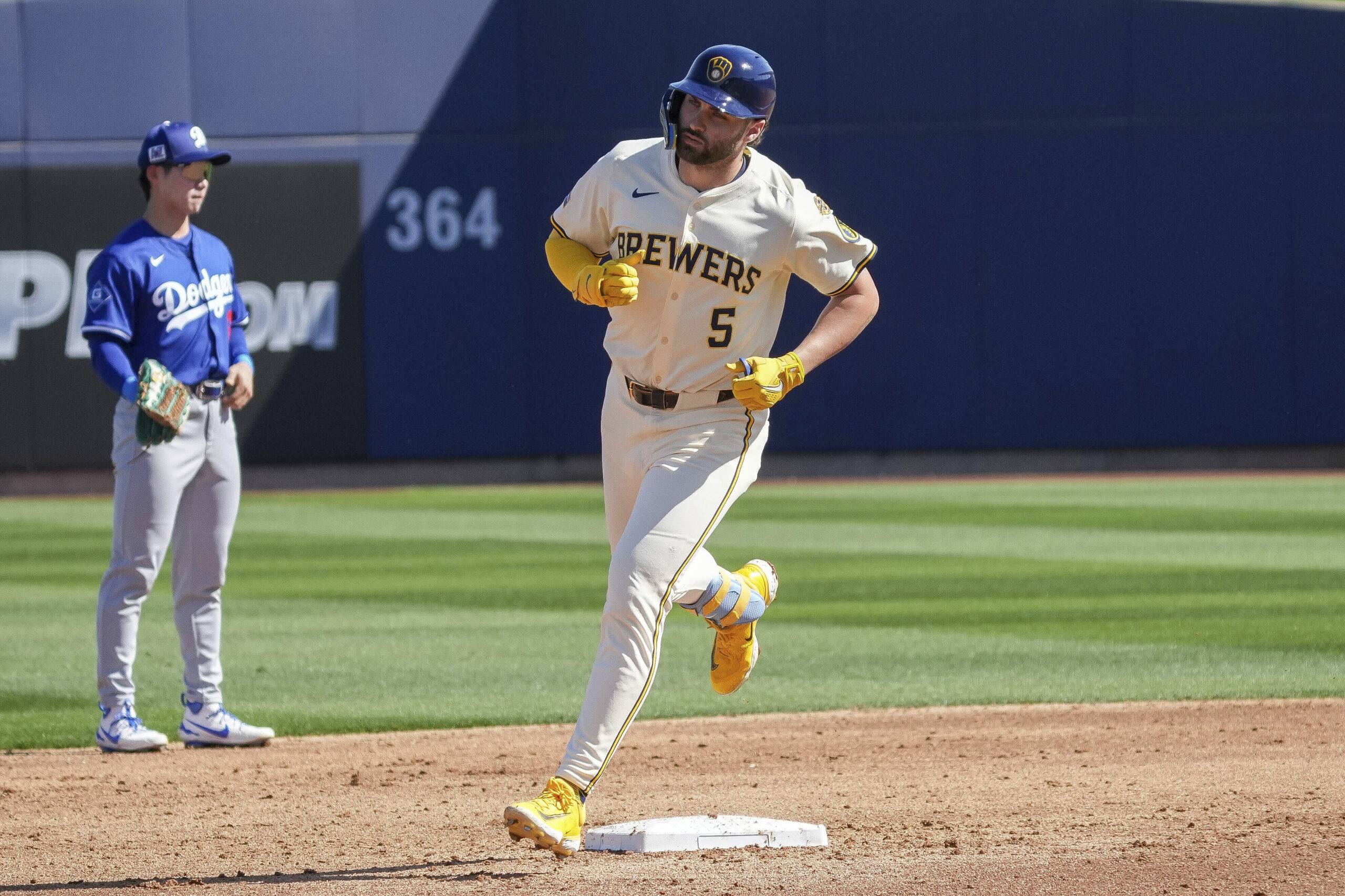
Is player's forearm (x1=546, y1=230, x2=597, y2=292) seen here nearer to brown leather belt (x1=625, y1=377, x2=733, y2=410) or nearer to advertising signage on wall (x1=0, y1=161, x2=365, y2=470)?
brown leather belt (x1=625, y1=377, x2=733, y2=410)

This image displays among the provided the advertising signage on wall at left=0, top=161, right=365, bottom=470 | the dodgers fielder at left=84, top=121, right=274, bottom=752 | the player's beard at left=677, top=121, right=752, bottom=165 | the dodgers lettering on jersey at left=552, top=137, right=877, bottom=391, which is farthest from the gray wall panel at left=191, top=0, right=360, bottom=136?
the player's beard at left=677, top=121, right=752, bottom=165

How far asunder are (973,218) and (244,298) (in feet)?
29.2

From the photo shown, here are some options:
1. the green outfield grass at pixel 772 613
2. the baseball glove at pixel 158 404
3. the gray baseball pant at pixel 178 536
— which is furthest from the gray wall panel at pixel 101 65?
the baseball glove at pixel 158 404

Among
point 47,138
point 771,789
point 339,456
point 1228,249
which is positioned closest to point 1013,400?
point 1228,249

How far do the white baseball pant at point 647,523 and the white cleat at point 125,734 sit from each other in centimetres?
242

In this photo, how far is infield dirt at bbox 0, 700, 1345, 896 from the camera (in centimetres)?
436

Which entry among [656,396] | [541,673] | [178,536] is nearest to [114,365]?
[178,536]

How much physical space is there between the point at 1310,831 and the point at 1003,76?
18.1 metres

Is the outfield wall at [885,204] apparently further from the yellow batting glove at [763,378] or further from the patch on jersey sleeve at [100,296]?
the yellow batting glove at [763,378]

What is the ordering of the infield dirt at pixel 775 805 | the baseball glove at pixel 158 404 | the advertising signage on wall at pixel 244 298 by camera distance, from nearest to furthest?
the infield dirt at pixel 775 805, the baseball glove at pixel 158 404, the advertising signage on wall at pixel 244 298

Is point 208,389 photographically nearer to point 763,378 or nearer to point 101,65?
point 763,378

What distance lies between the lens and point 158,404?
599 centimetres

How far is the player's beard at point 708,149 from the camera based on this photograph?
180 inches

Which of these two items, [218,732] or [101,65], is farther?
[101,65]
